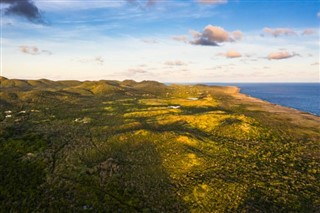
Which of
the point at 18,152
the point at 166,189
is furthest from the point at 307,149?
the point at 18,152

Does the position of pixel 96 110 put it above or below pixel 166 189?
above

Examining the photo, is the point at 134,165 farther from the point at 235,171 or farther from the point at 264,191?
the point at 264,191

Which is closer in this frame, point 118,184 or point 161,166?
point 118,184

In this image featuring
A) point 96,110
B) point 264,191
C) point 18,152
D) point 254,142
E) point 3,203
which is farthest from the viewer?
point 96,110

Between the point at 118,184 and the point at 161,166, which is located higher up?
the point at 161,166

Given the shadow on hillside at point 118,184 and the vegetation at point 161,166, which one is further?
the vegetation at point 161,166

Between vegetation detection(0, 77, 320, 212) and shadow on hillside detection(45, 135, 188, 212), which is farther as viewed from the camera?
vegetation detection(0, 77, 320, 212)

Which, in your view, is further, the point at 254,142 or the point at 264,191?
the point at 254,142

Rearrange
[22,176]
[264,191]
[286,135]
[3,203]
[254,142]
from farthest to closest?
[286,135] → [254,142] → [22,176] → [264,191] → [3,203]
